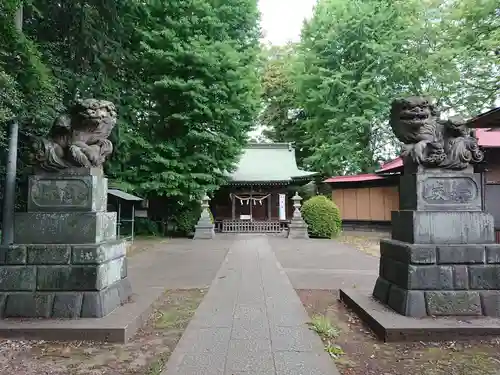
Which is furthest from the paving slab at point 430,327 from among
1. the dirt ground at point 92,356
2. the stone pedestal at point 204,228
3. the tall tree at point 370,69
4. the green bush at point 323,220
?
the tall tree at point 370,69

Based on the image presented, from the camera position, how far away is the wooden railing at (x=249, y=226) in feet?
62.3

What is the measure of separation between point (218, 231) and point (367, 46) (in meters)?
12.6

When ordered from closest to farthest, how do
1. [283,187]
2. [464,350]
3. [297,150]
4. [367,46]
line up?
1. [464,350]
2. [367,46]
3. [283,187]
4. [297,150]

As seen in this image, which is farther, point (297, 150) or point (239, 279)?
point (297, 150)

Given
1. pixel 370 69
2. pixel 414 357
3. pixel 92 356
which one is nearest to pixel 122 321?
pixel 92 356

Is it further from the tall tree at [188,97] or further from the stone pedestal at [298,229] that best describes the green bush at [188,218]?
the stone pedestal at [298,229]

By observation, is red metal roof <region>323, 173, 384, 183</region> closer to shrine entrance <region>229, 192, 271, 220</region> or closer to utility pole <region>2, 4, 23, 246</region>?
shrine entrance <region>229, 192, 271, 220</region>

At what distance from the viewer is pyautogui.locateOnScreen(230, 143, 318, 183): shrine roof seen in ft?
65.2

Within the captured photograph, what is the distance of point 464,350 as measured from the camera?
312cm

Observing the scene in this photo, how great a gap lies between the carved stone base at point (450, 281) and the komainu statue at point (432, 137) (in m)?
0.94

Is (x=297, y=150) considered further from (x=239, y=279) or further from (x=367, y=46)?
(x=239, y=279)

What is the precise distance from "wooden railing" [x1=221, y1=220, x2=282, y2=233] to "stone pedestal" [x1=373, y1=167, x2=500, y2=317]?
14.9 meters

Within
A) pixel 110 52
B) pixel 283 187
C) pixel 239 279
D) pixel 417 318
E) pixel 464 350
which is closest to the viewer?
pixel 464 350

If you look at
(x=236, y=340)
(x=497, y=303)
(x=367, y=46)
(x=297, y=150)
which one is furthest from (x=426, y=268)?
(x=297, y=150)
